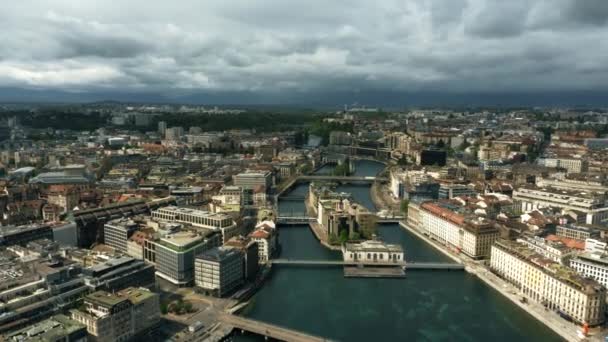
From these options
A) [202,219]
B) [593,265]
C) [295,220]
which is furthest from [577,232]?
[202,219]

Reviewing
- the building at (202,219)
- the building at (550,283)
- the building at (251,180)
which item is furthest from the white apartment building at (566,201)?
the building at (202,219)

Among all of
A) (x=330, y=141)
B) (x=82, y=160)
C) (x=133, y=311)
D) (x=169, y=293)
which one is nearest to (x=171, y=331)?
(x=133, y=311)

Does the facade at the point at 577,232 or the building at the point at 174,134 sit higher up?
the building at the point at 174,134

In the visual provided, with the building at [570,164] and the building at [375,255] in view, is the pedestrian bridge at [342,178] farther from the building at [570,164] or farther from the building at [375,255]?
the building at [375,255]

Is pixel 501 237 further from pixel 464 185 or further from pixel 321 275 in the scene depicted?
pixel 464 185

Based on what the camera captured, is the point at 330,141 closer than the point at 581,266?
No

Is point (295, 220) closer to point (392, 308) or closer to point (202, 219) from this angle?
point (202, 219)

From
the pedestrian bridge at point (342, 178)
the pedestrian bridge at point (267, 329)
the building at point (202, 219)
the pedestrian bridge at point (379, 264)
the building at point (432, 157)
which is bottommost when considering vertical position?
the pedestrian bridge at point (267, 329)

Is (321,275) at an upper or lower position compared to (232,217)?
lower

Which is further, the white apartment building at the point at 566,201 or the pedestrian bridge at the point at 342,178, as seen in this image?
the pedestrian bridge at the point at 342,178
